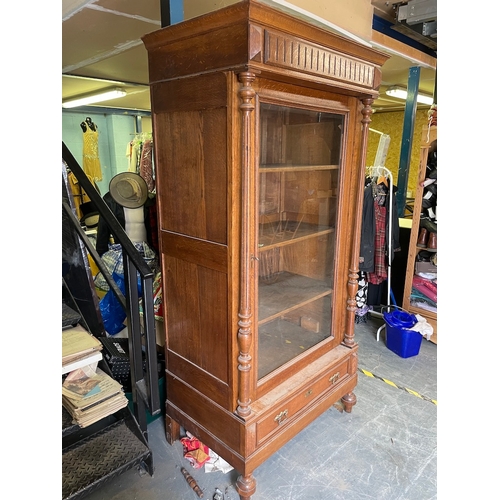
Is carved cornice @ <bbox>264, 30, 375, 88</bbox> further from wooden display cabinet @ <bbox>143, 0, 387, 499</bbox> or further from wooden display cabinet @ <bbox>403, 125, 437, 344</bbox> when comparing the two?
wooden display cabinet @ <bbox>403, 125, 437, 344</bbox>

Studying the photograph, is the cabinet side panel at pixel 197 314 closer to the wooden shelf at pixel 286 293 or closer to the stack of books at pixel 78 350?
the wooden shelf at pixel 286 293

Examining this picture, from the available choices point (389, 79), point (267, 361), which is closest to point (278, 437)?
point (267, 361)

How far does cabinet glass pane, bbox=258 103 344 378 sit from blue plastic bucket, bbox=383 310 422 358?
1.10 meters

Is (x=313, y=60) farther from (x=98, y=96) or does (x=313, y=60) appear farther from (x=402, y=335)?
(x=98, y=96)

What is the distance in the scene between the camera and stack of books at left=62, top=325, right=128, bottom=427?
59.0 inches

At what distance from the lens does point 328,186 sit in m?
1.86

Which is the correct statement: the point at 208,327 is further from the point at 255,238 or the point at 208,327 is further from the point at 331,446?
the point at 331,446

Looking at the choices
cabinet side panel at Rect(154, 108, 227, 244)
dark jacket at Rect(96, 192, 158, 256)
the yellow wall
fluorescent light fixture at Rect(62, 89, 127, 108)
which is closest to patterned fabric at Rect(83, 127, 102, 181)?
fluorescent light fixture at Rect(62, 89, 127, 108)

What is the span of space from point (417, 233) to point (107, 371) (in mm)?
2534

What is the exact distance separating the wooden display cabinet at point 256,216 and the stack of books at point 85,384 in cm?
34

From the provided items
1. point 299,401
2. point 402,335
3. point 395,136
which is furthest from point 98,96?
point 395,136

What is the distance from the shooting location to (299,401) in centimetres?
178

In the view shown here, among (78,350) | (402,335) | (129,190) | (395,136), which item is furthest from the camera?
Result: (395,136)
